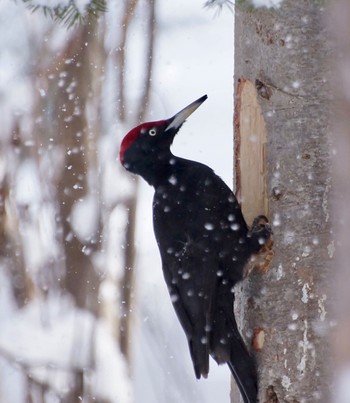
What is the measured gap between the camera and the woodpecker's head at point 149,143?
11.2ft

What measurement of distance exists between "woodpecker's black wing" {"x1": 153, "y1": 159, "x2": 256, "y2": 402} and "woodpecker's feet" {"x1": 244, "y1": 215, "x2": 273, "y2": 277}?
37 mm

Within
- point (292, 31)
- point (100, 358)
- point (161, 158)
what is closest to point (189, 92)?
point (100, 358)

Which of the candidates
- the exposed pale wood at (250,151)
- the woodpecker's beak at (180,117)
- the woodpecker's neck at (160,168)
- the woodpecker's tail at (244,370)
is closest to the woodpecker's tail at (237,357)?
the woodpecker's tail at (244,370)

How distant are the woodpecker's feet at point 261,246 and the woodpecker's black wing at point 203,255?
0.12 feet

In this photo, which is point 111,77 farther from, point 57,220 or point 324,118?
point 324,118

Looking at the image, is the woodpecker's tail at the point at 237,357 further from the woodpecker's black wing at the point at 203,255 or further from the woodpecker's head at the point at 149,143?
the woodpecker's head at the point at 149,143

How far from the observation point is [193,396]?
5.36 metres

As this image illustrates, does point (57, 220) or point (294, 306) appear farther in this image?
point (57, 220)

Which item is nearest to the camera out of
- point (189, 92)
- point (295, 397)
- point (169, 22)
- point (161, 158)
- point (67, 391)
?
point (295, 397)

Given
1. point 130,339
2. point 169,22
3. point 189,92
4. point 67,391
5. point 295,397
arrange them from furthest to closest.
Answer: point 189,92, point 169,22, point 130,339, point 67,391, point 295,397

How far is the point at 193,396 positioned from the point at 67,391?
86 cm

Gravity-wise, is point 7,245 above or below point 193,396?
above

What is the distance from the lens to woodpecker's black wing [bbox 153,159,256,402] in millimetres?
2898

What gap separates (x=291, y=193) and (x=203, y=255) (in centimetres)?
46
